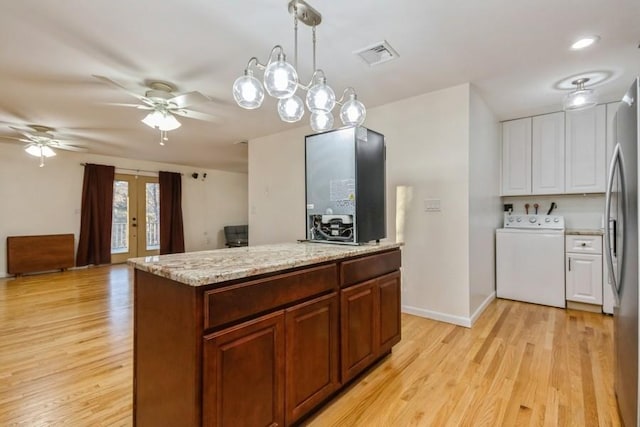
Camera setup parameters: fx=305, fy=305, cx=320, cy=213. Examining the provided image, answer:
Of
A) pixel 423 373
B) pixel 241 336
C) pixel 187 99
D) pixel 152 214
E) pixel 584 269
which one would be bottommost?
pixel 423 373

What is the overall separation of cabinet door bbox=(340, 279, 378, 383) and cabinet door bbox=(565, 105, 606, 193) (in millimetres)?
3158

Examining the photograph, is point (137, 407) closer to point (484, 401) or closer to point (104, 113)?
point (484, 401)

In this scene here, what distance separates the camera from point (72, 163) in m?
6.00

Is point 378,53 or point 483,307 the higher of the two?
point 378,53

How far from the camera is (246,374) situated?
1243 millimetres

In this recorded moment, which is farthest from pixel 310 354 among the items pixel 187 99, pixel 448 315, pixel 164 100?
pixel 164 100

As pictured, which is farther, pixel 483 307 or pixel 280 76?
pixel 483 307

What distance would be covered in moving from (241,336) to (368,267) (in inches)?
39.3

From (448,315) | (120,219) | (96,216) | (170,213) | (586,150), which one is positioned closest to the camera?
(448,315)

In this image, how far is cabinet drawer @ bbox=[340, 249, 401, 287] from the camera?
1.79 metres

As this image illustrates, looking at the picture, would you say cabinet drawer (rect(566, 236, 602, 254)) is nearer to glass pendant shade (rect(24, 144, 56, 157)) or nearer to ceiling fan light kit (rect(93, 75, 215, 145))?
ceiling fan light kit (rect(93, 75, 215, 145))

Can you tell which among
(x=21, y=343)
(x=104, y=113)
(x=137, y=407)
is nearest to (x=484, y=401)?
(x=137, y=407)

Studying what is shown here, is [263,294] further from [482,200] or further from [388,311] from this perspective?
[482,200]

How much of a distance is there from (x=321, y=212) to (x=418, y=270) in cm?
153
